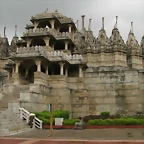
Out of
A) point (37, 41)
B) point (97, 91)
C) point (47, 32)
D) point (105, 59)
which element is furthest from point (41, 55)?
point (105, 59)

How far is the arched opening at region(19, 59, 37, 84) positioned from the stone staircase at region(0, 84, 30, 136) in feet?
11.3

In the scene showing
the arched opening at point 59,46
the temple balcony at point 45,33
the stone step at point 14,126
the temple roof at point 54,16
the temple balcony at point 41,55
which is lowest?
the stone step at point 14,126

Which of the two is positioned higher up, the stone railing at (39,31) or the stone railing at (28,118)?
the stone railing at (39,31)

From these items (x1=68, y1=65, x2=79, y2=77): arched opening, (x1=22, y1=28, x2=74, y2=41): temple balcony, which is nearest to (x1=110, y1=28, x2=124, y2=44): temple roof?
(x1=22, y1=28, x2=74, y2=41): temple balcony

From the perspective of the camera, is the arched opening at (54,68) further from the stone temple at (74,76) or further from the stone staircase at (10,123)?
the stone staircase at (10,123)

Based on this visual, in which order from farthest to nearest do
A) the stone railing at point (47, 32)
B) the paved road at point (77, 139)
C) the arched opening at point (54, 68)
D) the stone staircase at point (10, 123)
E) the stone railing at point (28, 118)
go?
the stone railing at point (47, 32), the arched opening at point (54, 68), the stone railing at point (28, 118), the stone staircase at point (10, 123), the paved road at point (77, 139)

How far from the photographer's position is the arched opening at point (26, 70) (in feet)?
102

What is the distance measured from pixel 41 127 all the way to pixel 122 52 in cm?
1979

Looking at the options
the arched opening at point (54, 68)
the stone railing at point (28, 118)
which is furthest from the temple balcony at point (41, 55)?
the stone railing at point (28, 118)

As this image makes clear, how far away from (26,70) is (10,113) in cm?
1158

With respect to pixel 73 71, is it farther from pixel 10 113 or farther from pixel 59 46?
pixel 10 113

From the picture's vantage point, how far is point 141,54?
38.3 metres

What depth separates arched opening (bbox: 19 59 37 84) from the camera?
31.1 metres

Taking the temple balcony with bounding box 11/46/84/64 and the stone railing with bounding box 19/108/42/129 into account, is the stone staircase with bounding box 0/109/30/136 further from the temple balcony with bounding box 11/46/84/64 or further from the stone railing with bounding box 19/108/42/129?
the temple balcony with bounding box 11/46/84/64
